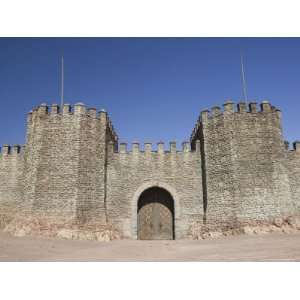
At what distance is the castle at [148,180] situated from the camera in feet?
46.3

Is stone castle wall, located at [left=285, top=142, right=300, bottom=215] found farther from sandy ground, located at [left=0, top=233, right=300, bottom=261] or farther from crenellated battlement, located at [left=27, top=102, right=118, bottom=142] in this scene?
crenellated battlement, located at [left=27, top=102, right=118, bottom=142]

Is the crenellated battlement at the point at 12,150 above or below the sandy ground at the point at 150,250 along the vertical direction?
above

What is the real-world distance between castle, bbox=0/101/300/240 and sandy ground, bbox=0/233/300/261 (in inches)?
40.8

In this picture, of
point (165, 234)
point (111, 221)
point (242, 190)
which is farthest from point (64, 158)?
point (242, 190)

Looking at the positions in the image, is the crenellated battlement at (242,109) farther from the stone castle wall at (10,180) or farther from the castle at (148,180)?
the stone castle wall at (10,180)

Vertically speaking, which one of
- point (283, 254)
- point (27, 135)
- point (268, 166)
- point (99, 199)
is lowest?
point (283, 254)

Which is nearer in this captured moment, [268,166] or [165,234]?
[268,166]

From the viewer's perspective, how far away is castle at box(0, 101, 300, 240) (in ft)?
46.3

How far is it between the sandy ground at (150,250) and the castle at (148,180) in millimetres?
1035

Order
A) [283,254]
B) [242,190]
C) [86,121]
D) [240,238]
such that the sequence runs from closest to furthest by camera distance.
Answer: [283,254]
[240,238]
[242,190]
[86,121]

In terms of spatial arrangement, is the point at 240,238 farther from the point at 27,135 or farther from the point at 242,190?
the point at 27,135

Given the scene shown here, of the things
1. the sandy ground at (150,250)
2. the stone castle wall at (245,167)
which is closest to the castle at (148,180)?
the stone castle wall at (245,167)

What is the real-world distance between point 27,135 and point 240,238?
34.4 feet

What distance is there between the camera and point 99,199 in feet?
48.8
